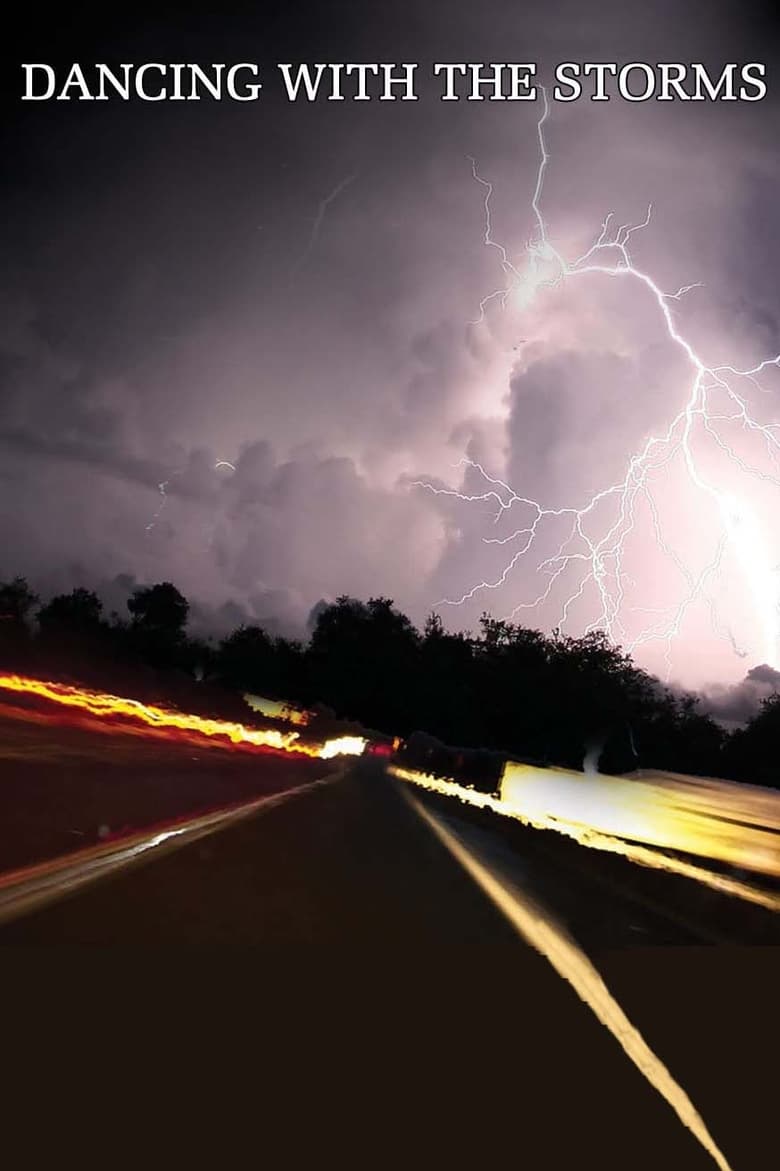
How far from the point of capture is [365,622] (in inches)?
6865

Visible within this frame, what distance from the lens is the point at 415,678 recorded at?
157 metres

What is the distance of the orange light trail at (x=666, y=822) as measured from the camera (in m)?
10.6

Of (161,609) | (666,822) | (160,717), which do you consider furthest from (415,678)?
(666,822)

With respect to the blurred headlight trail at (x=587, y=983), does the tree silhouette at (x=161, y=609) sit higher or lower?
higher

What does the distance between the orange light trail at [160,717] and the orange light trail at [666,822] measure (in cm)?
2608

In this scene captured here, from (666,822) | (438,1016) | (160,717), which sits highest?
(160,717)

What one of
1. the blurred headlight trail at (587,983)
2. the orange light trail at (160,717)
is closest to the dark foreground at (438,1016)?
the blurred headlight trail at (587,983)

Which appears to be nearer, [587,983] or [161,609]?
[587,983]

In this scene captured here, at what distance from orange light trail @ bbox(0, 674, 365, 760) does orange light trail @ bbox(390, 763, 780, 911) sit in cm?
2608

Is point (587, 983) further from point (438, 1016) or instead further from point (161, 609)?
point (161, 609)

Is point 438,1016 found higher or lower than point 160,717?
lower

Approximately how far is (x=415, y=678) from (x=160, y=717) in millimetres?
103523

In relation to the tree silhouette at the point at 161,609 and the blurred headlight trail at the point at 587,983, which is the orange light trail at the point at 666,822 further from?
the tree silhouette at the point at 161,609

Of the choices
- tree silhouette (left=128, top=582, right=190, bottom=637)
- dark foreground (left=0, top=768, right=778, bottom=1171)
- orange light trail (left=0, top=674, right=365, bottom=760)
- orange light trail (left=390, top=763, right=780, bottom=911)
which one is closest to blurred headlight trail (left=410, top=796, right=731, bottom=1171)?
dark foreground (left=0, top=768, right=778, bottom=1171)
